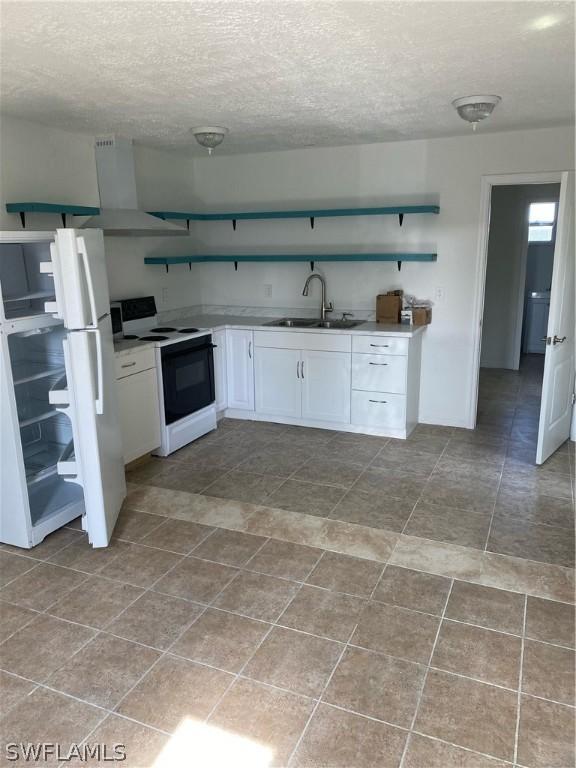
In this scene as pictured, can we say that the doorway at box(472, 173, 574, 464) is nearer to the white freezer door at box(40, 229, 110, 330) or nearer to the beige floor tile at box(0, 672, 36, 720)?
the white freezer door at box(40, 229, 110, 330)

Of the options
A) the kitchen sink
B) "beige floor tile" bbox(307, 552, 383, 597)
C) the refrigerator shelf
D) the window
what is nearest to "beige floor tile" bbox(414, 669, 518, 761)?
"beige floor tile" bbox(307, 552, 383, 597)

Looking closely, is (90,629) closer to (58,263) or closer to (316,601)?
(316,601)

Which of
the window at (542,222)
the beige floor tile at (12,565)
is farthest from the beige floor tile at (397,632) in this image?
the window at (542,222)

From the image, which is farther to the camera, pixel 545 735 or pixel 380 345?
pixel 380 345

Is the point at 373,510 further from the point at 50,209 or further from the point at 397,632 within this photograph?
the point at 50,209

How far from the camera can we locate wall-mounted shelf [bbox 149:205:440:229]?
14.6ft

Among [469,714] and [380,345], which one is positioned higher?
[380,345]

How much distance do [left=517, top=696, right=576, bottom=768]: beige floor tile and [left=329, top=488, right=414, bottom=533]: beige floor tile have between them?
1256 millimetres

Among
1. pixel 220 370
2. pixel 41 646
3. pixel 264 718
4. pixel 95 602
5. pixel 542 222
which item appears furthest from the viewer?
pixel 542 222

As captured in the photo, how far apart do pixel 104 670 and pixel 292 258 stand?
11.8 ft

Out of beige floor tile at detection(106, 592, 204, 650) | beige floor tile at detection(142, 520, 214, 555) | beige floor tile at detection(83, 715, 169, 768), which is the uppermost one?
beige floor tile at detection(142, 520, 214, 555)

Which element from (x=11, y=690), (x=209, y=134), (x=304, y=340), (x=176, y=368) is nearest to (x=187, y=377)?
(x=176, y=368)

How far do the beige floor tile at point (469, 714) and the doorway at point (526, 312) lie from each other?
2.28 meters

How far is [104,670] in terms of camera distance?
2.16m
